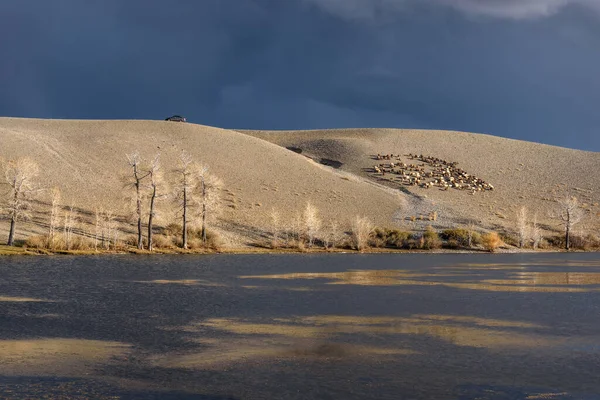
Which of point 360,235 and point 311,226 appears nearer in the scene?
point 311,226

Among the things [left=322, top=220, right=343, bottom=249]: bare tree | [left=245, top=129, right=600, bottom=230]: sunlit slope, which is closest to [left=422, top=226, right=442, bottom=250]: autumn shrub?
[left=322, top=220, right=343, bottom=249]: bare tree

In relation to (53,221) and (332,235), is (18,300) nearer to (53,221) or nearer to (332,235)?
(53,221)

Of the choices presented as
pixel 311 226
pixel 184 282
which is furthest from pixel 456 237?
pixel 184 282

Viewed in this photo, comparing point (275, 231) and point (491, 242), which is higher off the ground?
point (275, 231)

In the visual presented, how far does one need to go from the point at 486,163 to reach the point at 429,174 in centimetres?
1983

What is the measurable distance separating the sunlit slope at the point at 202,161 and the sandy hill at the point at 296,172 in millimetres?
178

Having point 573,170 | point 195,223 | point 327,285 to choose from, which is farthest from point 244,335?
point 573,170

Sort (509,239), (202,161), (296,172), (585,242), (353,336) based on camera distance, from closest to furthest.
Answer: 1. (353,336)
2. (509,239)
3. (585,242)
4. (202,161)
5. (296,172)

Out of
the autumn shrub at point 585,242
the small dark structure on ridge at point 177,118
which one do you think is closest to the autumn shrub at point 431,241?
the autumn shrub at point 585,242

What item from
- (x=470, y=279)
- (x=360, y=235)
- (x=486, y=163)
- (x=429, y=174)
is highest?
(x=486, y=163)

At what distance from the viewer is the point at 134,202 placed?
72938mm

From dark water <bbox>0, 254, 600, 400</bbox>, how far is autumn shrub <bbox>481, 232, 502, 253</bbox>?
41419 millimetres

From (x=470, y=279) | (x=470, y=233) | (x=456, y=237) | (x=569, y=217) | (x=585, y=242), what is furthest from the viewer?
(x=569, y=217)

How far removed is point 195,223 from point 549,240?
49723 mm
